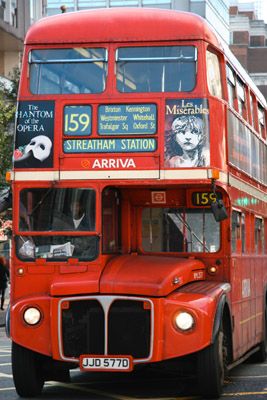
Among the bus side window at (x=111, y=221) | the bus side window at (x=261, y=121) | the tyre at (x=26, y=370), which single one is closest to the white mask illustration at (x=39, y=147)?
the bus side window at (x=111, y=221)

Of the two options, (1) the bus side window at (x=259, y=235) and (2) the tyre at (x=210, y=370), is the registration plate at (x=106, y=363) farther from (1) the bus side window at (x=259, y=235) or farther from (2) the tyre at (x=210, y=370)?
(1) the bus side window at (x=259, y=235)

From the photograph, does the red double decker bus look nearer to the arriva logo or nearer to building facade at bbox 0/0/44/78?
the arriva logo

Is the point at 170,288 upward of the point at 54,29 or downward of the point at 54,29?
downward

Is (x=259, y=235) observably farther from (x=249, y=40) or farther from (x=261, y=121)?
(x=249, y=40)

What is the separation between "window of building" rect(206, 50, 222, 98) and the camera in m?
13.0

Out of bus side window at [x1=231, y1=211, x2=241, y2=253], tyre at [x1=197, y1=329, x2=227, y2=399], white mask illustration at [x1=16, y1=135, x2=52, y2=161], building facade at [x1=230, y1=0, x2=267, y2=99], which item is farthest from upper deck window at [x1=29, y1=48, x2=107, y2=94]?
building facade at [x1=230, y1=0, x2=267, y2=99]

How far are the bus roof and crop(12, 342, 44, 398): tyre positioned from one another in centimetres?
355

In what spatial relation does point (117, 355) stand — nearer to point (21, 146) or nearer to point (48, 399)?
point (48, 399)

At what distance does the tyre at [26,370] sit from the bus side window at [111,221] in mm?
1407

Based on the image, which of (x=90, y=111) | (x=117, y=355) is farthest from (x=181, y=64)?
(x=117, y=355)

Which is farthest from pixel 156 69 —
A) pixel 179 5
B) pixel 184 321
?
pixel 179 5

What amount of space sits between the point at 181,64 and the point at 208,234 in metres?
2.06

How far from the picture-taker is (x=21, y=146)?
12.7 m

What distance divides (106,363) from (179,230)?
7.99ft
